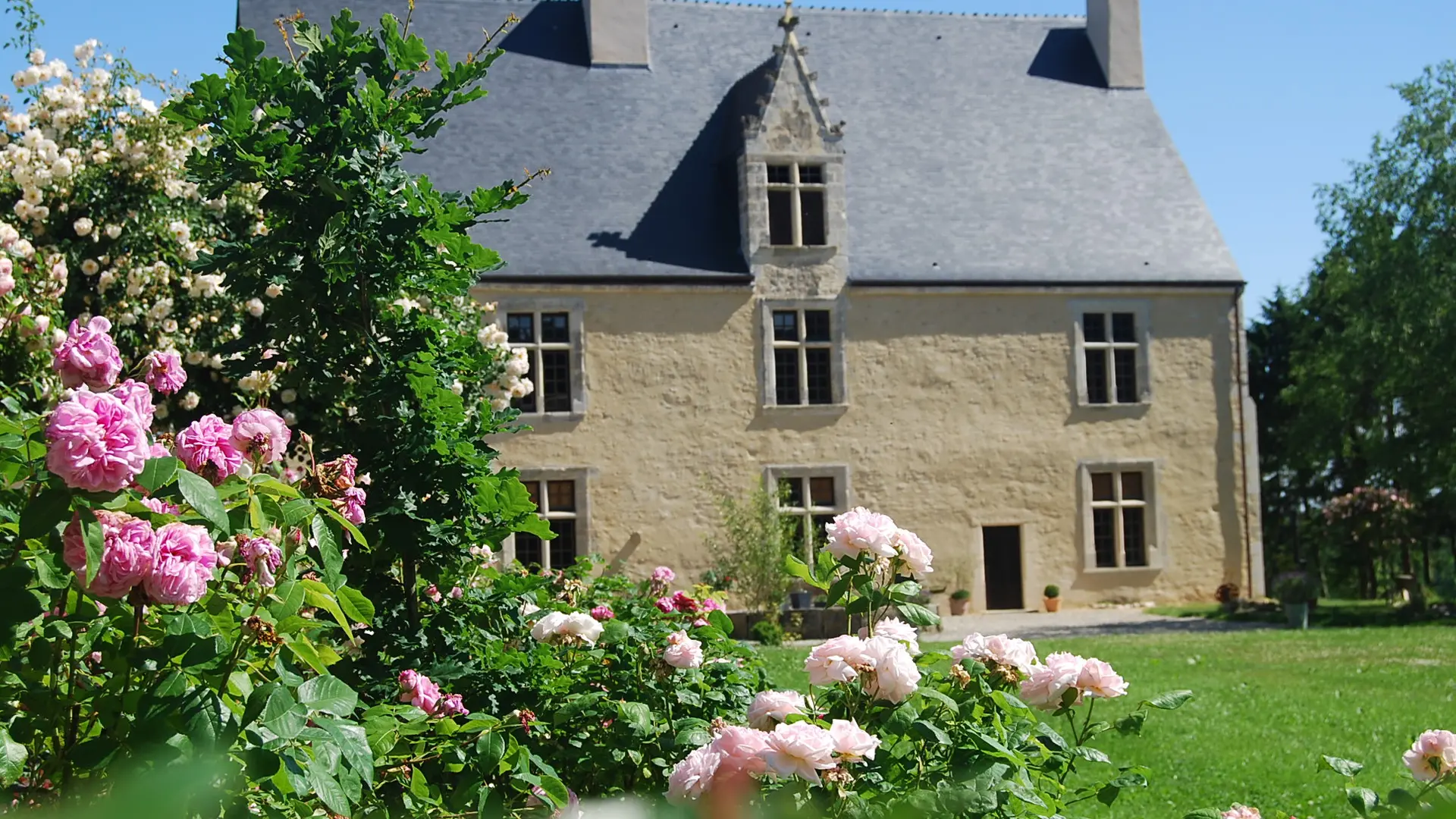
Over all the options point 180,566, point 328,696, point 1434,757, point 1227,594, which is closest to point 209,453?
point 180,566

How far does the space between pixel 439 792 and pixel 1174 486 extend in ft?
67.6

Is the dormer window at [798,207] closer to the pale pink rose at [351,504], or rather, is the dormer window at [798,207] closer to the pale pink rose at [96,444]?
the pale pink rose at [351,504]

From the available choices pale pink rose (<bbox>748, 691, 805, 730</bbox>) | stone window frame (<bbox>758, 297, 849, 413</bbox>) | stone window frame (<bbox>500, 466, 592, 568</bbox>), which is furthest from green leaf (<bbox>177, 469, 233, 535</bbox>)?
stone window frame (<bbox>758, 297, 849, 413</bbox>)

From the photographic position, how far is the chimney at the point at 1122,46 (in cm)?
2448

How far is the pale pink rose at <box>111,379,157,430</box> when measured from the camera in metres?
2.48

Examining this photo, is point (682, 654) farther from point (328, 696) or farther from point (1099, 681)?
point (328, 696)

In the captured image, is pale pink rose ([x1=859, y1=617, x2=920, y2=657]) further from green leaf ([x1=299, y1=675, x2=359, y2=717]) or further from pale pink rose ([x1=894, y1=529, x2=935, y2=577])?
green leaf ([x1=299, y1=675, x2=359, y2=717])

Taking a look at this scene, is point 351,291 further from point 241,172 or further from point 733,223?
point 733,223

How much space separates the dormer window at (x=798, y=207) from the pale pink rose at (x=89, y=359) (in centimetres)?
1847

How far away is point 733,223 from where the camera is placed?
21469 mm

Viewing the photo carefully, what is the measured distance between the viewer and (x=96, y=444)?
229cm

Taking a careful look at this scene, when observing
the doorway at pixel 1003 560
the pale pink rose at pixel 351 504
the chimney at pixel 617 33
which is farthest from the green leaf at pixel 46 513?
the chimney at pixel 617 33

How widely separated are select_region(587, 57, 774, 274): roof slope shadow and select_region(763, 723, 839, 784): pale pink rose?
18.3 metres

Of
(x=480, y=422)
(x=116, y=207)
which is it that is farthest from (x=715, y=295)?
(x=480, y=422)
